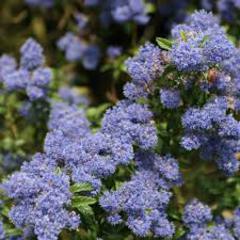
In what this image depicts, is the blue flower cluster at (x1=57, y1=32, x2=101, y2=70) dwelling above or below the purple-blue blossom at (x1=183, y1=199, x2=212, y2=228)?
above

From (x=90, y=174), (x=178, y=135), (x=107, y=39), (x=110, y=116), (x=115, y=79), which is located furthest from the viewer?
(x=107, y=39)

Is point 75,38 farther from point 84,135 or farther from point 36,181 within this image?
point 36,181

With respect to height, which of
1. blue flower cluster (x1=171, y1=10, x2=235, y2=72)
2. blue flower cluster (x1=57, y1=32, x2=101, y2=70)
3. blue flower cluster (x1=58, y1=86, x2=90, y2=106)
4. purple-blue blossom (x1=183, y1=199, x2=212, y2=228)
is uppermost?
blue flower cluster (x1=57, y1=32, x2=101, y2=70)

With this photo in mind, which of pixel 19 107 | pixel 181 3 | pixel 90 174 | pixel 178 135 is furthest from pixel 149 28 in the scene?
pixel 90 174

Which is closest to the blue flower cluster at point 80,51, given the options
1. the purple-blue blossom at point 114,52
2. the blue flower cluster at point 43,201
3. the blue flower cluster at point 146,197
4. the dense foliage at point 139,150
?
the purple-blue blossom at point 114,52

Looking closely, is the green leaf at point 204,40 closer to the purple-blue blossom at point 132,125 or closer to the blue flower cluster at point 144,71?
the blue flower cluster at point 144,71

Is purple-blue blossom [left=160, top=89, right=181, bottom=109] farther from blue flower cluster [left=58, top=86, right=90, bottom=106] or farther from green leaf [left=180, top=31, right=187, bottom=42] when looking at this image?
blue flower cluster [left=58, top=86, right=90, bottom=106]

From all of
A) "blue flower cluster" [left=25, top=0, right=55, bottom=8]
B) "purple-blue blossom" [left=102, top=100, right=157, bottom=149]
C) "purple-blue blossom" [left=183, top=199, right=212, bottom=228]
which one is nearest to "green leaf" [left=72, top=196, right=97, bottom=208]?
"purple-blue blossom" [left=102, top=100, right=157, bottom=149]
